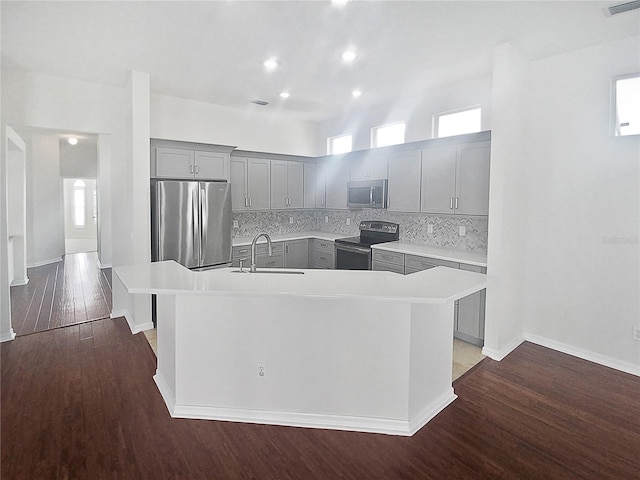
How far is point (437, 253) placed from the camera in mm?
4219

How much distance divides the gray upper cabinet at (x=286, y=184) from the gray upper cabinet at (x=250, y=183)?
12 centimetres

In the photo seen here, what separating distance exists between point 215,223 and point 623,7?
4267mm

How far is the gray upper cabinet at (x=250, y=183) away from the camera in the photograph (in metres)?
5.38

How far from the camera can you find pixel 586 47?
332 centimetres

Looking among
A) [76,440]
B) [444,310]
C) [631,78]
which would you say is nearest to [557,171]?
[631,78]

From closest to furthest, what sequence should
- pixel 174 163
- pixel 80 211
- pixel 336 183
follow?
pixel 174 163 → pixel 336 183 → pixel 80 211

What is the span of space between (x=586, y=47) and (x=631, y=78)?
0.48 m

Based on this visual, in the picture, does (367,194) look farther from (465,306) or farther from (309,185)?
(465,306)

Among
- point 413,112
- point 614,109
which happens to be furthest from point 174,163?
point 614,109

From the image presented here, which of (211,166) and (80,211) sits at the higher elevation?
(211,166)

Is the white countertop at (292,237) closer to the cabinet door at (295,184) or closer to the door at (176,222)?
the cabinet door at (295,184)

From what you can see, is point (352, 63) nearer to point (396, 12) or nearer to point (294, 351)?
point (396, 12)

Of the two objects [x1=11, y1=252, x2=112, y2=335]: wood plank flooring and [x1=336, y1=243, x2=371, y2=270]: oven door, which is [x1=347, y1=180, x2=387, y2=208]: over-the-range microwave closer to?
[x1=336, y1=243, x2=371, y2=270]: oven door

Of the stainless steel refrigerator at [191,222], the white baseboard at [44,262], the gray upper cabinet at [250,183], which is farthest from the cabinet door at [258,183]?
the white baseboard at [44,262]
